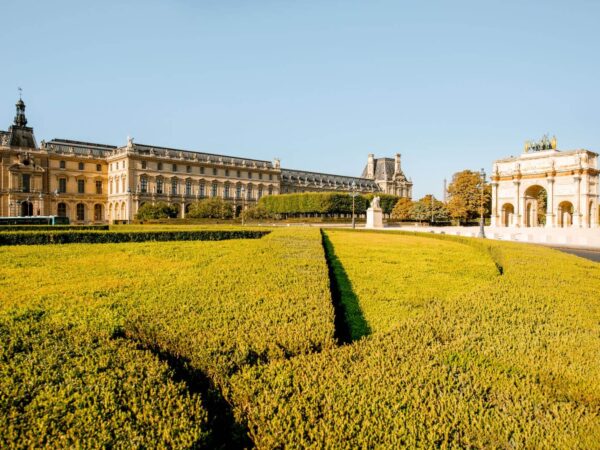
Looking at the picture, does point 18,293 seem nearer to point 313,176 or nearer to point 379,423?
point 379,423

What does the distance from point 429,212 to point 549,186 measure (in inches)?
736

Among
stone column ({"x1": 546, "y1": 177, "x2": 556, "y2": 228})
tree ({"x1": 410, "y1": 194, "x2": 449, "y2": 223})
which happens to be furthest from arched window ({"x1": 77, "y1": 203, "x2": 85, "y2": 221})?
stone column ({"x1": 546, "y1": 177, "x2": 556, "y2": 228})

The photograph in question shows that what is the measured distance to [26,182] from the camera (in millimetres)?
61438

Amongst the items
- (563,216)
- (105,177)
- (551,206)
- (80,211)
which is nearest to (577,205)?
(551,206)

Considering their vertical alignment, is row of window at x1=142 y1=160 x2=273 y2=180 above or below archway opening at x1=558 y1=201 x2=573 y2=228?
above

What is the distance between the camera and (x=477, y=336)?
15.7ft

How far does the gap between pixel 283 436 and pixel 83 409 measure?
54.6 inches

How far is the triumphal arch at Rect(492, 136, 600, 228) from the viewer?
155ft

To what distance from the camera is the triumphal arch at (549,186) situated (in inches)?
1855

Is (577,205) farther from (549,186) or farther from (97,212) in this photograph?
(97,212)

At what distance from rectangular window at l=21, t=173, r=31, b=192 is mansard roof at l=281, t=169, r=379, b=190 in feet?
160

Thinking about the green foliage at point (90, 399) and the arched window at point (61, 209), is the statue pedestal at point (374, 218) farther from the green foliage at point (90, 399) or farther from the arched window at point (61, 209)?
the arched window at point (61, 209)

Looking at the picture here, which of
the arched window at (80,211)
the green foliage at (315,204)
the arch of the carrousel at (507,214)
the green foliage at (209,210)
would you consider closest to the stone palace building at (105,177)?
the arched window at (80,211)

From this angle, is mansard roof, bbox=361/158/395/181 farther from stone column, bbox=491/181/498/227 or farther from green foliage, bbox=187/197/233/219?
green foliage, bbox=187/197/233/219
